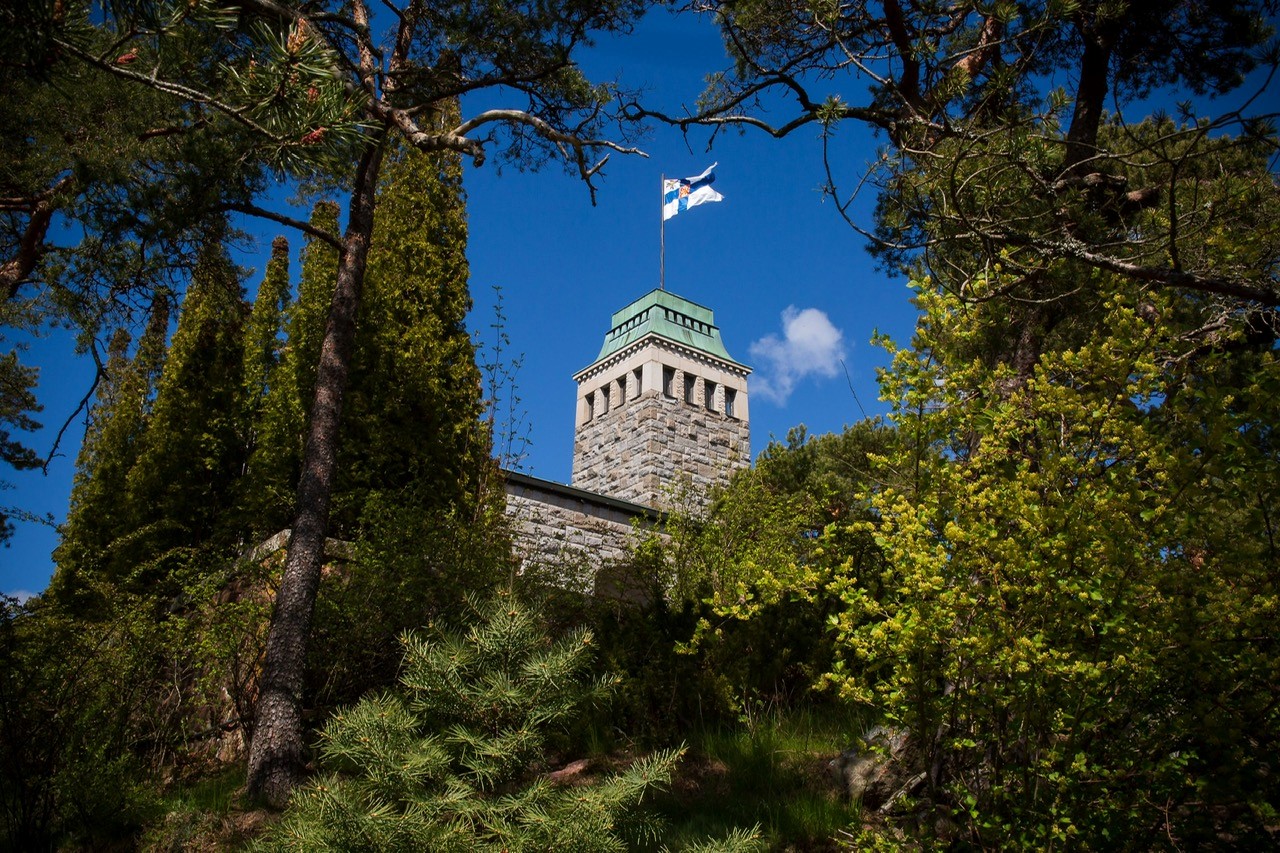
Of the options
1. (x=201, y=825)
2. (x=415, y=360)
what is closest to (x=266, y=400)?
(x=415, y=360)

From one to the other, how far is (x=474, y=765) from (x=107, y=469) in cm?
1179

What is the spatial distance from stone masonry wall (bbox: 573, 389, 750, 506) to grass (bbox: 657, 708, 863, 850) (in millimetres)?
14405

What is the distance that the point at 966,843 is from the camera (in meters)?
3.15

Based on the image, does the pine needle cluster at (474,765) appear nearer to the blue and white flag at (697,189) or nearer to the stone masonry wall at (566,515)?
the stone masonry wall at (566,515)

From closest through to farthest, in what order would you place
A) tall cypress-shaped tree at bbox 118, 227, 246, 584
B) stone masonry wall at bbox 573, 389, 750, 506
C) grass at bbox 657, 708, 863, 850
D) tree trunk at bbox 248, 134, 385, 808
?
grass at bbox 657, 708, 863, 850 → tree trunk at bbox 248, 134, 385, 808 → tall cypress-shaped tree at bbox 118, 227, 246, 584 → stone masonry wall at bbox 573, 389, 750, 506

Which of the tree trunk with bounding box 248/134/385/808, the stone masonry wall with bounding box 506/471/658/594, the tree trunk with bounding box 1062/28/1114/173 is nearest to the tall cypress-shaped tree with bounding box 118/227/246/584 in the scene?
the stone masonry wall with bounding box 506/471/658/594

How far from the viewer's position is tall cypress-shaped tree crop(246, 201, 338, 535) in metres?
9.12

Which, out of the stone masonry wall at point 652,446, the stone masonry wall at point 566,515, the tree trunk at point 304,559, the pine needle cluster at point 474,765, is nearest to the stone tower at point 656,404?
the stone masonry wall at point 652,446

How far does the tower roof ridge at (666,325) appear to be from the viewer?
23375 millimetres

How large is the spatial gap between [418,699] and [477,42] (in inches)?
206

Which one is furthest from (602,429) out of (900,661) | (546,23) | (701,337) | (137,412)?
(900,661)

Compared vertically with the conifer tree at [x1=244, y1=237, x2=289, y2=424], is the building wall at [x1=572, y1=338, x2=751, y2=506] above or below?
above

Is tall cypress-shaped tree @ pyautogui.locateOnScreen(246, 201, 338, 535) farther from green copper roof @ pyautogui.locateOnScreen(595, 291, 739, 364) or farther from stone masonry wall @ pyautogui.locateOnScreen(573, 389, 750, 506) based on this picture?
green copper roof @ pyautogui.locateOnScreen(595, 291, 739, 364)

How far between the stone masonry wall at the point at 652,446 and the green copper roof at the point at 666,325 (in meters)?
1.83
